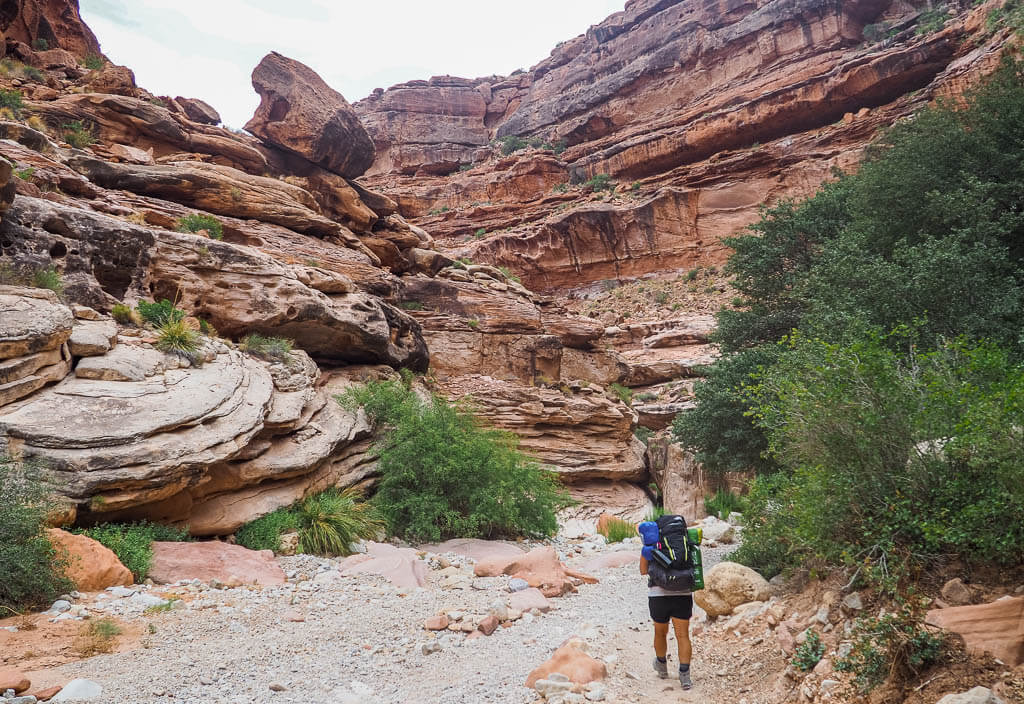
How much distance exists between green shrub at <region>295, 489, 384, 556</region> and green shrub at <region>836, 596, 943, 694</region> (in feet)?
25.4

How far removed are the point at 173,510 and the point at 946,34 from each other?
1836 inches

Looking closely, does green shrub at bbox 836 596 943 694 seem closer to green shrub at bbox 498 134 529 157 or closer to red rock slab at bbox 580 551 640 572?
red rock slab at bbox 580 551 640 572

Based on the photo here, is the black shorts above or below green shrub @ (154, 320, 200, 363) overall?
below

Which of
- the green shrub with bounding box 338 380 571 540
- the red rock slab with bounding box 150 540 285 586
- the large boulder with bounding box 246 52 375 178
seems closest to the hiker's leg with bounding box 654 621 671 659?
the red rock slab with bounding box 150 540 285 586

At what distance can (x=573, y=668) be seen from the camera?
14.6 feet

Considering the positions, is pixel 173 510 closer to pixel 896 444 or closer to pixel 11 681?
pixel 11 681

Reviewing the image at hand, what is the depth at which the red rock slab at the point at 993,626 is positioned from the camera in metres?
2.97

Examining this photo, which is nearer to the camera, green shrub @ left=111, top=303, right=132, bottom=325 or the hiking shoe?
the hiking shoe

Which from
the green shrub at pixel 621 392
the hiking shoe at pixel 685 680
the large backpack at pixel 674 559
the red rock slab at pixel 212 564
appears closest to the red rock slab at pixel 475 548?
the red rock slab at pixel 212 564

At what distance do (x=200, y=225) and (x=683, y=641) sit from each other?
15626 mm

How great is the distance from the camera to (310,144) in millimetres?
23094

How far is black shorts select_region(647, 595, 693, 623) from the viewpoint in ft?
15.2

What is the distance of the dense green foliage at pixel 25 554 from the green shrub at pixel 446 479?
5.72 metres

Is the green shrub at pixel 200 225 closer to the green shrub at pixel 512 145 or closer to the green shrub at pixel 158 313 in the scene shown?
the green shrub at pixel 158 313
